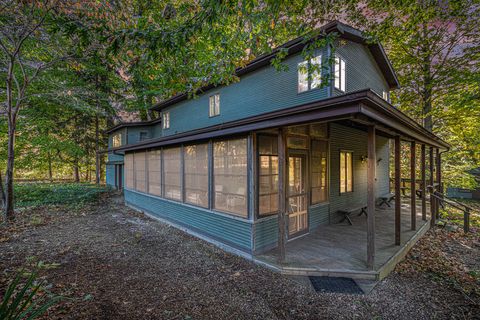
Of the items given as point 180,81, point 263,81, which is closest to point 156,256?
point 180,81

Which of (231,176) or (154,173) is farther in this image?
(154,173)

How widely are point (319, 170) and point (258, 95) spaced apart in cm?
354

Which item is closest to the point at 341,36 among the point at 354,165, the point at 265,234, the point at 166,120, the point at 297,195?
the point at 354,165

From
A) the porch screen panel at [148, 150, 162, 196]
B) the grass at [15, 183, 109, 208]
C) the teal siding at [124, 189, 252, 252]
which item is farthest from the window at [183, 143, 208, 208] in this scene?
the grass at [15, 183, 109, 208]

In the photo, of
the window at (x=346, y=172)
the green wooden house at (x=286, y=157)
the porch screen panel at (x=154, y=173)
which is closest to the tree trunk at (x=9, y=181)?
the green wooden house at (x=286, y=157)

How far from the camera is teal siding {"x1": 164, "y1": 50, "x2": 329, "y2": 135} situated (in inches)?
280

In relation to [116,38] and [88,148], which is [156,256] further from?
[88,148]

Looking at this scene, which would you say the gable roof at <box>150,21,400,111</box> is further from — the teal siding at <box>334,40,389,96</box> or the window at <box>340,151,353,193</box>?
the window at <box>340,151,353,193</box>

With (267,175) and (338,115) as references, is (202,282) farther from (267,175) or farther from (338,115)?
(338,115)

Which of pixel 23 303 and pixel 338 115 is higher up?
pixel 338 115

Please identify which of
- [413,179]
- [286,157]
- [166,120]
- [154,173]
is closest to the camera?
[286,157]

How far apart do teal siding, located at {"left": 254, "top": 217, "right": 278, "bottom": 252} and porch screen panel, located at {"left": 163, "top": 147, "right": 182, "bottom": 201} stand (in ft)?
10.9

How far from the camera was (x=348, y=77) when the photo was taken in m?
7.28

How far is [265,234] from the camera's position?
502 cm
